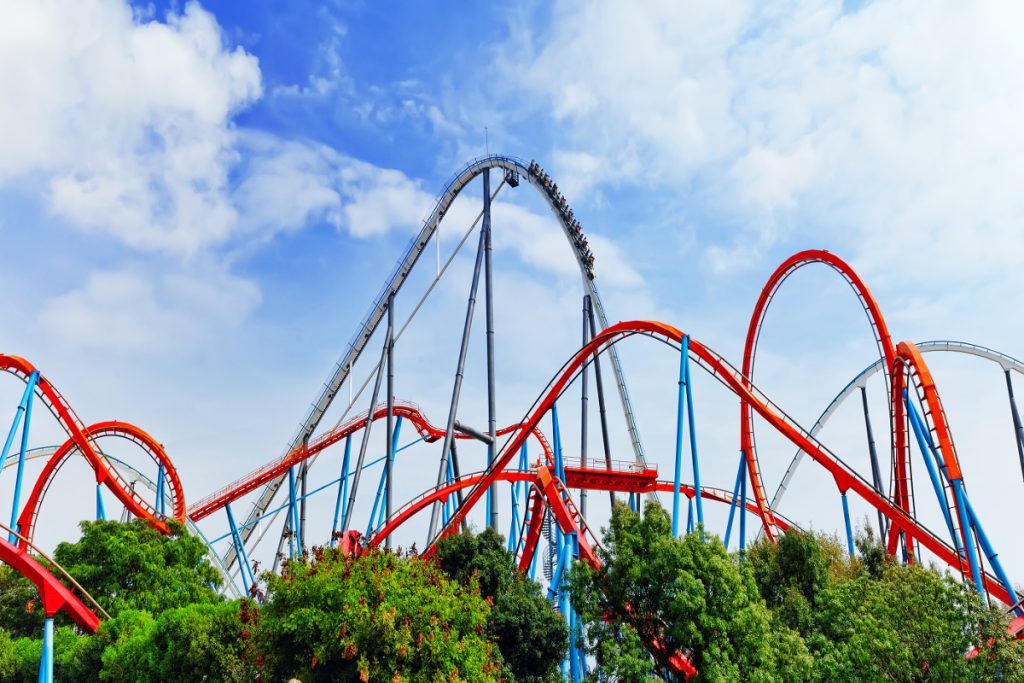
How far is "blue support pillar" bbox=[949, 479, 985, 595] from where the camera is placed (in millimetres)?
12500

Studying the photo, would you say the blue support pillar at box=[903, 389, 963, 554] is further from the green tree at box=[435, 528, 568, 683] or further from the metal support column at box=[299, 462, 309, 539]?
the metal support column at box=[299, 462, 309, 539]

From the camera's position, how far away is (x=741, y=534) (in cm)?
1878

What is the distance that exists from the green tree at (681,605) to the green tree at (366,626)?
1586 millimetres

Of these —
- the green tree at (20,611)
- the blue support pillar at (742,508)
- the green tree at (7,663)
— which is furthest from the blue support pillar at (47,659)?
the blue support pillar at (742,508)

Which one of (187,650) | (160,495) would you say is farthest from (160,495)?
(187,650)

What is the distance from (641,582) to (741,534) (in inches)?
326

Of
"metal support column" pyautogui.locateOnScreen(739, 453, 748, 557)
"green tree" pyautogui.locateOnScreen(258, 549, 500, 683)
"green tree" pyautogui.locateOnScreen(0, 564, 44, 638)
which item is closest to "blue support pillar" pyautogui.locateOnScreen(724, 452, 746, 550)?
"metal support column" pyautogui.locateOnScreen(739, 453, 748, 557)

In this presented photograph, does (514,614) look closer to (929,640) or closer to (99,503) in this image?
(929,640)

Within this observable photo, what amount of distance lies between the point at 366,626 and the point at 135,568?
36.2 feet

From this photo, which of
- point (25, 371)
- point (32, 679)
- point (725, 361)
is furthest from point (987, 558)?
point (25, 371)

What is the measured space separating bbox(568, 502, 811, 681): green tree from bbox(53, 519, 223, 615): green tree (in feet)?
34.3

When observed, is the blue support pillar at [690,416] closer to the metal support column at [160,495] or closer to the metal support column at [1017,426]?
the metal support column at [1017,426]

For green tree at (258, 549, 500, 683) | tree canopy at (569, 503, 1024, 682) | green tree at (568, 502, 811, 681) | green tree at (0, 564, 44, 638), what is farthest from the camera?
green tree at (0, 564, 44, 638)

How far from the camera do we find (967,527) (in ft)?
41.9
